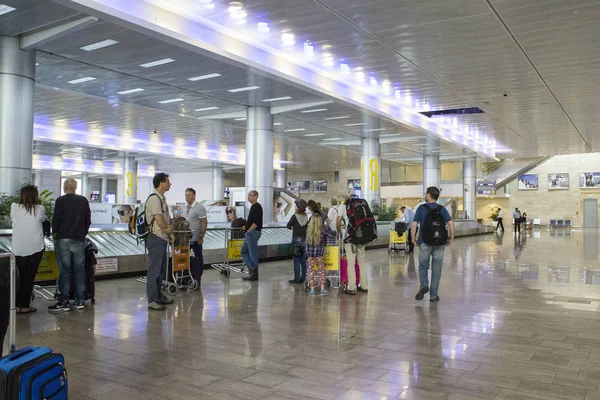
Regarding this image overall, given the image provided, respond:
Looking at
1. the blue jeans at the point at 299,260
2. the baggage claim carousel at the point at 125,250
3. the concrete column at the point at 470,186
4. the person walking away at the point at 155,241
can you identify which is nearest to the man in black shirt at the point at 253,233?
the blue jeans at the point at 299,260

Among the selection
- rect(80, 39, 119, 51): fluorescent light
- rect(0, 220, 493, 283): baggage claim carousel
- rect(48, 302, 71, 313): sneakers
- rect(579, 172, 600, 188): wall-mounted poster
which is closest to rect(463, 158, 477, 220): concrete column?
rect(579, 172, 600, 188): wall-mounted poster

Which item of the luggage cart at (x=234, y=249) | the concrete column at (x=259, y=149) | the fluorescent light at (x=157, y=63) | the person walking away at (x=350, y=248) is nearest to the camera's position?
the person walking away at (x=350, y=248)

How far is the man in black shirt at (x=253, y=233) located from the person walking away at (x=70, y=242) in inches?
135

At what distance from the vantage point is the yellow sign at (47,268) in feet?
28.3

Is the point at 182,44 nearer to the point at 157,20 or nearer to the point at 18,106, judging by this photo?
the point at 157,20

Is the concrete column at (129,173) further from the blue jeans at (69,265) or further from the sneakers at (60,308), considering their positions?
the sneakers at (60,308)

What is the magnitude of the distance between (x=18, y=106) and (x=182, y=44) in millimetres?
3691

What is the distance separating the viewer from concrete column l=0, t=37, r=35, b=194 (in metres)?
10.8

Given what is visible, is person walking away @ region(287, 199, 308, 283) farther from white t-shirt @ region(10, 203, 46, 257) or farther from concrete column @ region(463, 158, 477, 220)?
concrete column @ region(463, 158, 477, 220)

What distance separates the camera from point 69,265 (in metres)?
7.24

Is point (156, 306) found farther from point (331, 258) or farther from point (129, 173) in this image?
point (129, 173)

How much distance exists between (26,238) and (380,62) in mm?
10826

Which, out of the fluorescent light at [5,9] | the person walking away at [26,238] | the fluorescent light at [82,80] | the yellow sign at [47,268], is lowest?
the yellow sign at [47,268]

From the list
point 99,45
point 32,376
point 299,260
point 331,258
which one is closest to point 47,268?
point 299,260
